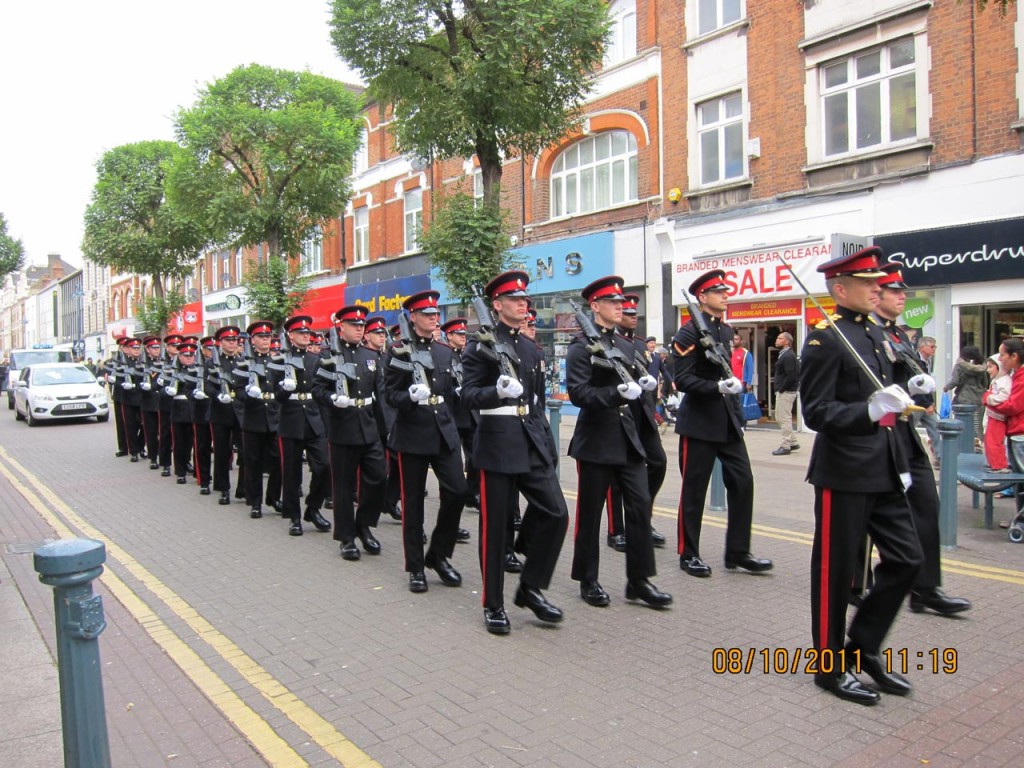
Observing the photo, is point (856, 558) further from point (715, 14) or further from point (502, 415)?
point (715, 14)

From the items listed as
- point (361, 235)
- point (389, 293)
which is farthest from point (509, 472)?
point (361, 235)

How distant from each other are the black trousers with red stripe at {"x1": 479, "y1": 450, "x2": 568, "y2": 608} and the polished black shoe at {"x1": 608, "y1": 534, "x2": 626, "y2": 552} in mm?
2018

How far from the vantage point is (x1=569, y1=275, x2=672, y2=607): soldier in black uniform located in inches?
214

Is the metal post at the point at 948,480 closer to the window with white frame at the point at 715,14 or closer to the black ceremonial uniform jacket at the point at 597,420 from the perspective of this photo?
the black ceremonial uniform jacket at the point at 597,420

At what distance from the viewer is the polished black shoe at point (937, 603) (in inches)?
201

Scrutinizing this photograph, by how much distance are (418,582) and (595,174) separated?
16009 millimetres

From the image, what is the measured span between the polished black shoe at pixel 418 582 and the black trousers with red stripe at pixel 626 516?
1150 mm

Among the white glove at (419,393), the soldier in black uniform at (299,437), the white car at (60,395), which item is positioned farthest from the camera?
the white car at (60,395)

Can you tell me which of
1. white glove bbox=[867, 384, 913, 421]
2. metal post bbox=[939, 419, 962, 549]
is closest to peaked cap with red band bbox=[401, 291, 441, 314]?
white glove bbox=[867, 384, 913, 421]

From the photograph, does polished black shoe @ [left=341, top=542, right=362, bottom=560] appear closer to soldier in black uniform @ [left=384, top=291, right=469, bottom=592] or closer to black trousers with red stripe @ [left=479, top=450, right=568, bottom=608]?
soldier in black uniform @ [left=384, top=291, right=469, bottom=592]

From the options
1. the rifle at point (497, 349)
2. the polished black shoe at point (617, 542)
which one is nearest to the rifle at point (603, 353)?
the rifle at point (497, 349)

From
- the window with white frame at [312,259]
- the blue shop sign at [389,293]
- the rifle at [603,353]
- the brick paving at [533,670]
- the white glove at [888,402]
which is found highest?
the window with white frame at [312,259]

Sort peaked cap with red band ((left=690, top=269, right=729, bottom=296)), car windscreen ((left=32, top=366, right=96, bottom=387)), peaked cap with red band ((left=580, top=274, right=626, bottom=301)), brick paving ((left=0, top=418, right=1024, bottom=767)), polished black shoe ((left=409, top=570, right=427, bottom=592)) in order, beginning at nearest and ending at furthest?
brick paving ((left=0, top=418, right=1024, bottom=767)) < peaked cap with red band ((left=580, top=274, right=626, bottom=301)) < polished black shoe ((left=409, top=570, right=427, bottom=592)) < peaked cap with red band ((left=690, top=269, right=729, bottom=296)) < car windscreen ((left=32, top=366, right=96, bottom=387))

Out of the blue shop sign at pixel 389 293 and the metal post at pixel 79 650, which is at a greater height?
the blue shop sign at pixel 389 293
